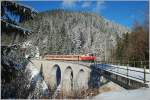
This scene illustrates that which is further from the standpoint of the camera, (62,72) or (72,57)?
(72,57)

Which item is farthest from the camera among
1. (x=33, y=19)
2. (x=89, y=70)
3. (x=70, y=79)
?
(x=70, y=79)

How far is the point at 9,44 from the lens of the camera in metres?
8.54

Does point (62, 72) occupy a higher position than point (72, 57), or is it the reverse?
point (72, 57)

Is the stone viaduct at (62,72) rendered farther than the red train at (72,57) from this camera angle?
No

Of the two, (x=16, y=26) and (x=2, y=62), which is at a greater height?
(x=16, y=26)

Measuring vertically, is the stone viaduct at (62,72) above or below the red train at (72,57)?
below

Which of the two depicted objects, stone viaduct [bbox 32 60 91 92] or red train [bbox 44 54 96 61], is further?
red train [bbox 44 54 96 61]

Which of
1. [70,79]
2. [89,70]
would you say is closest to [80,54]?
[70,79]

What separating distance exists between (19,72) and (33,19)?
61.6 inches

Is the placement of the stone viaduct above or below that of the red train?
below

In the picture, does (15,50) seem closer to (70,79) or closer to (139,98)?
(139,98)

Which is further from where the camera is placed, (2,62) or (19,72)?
(19,72)

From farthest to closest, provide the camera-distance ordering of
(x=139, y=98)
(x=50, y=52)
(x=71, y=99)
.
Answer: (x=50, y=52) → (x=71, y=99) → (x=139, y=98)

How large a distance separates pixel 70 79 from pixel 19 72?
41.4m
